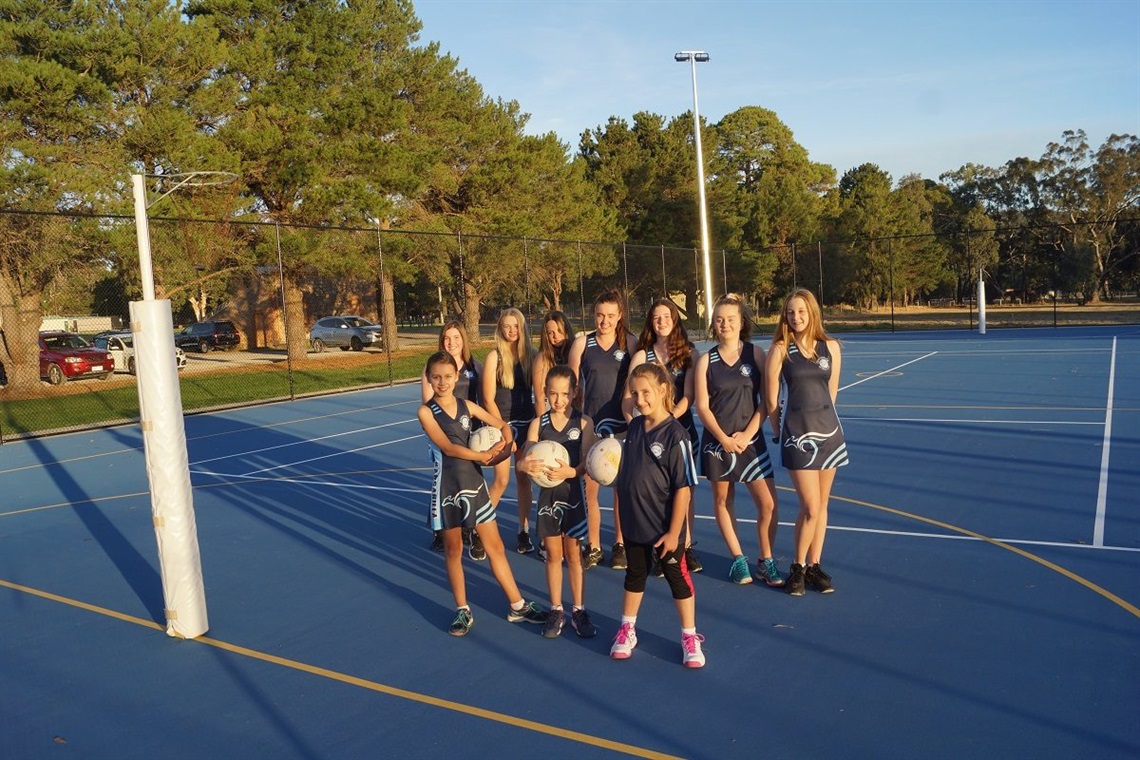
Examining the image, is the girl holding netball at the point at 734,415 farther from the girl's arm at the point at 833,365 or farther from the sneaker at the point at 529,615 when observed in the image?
the sneaker at the point at 529,615

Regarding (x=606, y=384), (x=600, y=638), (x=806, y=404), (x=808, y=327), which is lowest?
(x=600, y=638)

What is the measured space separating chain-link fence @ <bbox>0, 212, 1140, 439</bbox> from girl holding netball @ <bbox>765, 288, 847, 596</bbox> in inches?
52.7

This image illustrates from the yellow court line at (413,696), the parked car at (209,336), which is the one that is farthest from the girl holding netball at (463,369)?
the parked car at (209,336)

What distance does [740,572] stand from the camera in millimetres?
5891

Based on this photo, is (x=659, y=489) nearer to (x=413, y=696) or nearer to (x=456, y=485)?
(x=456, y=485)

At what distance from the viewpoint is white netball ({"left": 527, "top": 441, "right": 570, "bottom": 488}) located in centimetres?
484

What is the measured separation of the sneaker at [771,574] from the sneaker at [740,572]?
10cm

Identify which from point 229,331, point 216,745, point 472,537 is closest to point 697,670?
point 216,745

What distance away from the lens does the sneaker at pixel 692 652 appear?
4574 mm

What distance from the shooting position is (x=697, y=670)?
180 inches

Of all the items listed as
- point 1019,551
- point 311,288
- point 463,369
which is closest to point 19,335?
point 463,369

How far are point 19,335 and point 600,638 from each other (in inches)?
905

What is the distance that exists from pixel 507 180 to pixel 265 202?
985cm

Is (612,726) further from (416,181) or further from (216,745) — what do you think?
(416,181)
